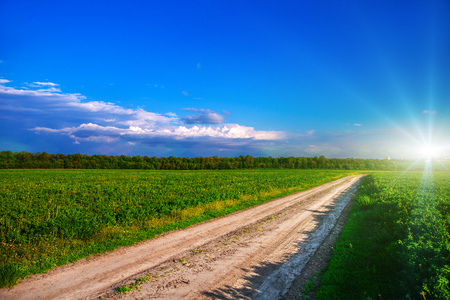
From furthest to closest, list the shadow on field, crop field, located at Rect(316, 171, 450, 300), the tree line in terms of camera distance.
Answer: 1. the tree line
2. the shadow on field
3. crop field, located at Rect(316, 171, 450, 300)

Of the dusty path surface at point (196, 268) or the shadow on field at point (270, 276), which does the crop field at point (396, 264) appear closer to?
the shadow on field at point (270, 276)

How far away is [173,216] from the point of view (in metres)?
13.4

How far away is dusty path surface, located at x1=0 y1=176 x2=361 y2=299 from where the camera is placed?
5801 millimetres

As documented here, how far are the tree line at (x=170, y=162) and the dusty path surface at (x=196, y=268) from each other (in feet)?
372

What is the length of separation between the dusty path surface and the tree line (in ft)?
372

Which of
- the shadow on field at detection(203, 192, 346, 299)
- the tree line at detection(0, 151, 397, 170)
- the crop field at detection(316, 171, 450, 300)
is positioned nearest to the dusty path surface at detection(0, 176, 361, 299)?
the shadow on field at detection(203, 192, 346, 299)

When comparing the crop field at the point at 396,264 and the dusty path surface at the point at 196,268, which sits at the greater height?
the crop field at the point at 396,264

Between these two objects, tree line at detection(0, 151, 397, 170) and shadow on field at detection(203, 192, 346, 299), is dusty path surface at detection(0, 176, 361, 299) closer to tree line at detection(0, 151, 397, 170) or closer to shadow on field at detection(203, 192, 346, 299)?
shadow on field at detection(203, 192, 346, 299)

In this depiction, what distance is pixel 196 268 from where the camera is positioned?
7121 millimetres

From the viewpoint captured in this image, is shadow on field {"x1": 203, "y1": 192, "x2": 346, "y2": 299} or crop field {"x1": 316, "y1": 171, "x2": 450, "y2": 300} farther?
shadow on field {"x1": 203, "y1": 192, "x2": 346, "y2": 299}

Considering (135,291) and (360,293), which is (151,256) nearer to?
(135,291)

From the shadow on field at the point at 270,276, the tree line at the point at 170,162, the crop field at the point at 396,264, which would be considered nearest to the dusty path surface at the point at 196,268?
the shadow on field at the point at 270,276

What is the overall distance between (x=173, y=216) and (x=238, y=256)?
647 cm

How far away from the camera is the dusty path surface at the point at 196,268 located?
5.80 meters
